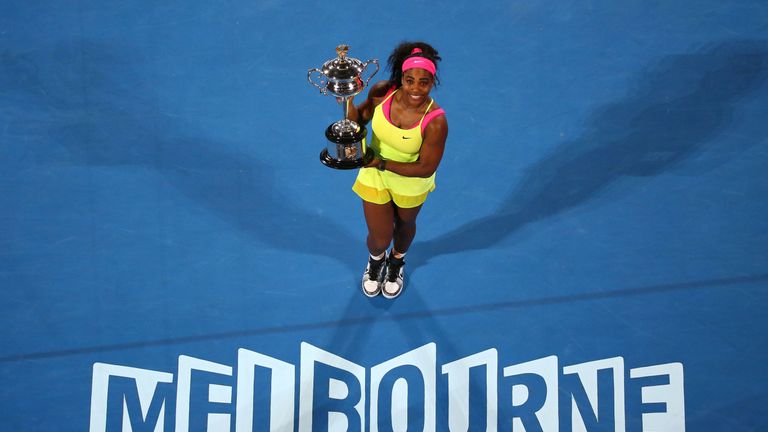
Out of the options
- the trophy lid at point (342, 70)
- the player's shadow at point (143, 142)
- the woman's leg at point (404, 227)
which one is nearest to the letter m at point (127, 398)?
the player's shadow at point (143, 142)

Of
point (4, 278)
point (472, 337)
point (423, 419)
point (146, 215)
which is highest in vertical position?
point (146, 215)

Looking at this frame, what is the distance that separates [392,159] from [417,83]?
0.50 m

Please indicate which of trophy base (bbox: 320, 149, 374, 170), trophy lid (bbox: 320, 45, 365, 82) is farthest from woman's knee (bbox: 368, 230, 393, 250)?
trophy lid (bbox: 320, 45, 365, 82)

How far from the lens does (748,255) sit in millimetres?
5512

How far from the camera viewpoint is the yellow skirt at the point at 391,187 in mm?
4547

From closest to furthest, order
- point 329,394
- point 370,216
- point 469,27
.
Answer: point 370,216
point 329,394
point 469,27

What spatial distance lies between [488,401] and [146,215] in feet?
8.53

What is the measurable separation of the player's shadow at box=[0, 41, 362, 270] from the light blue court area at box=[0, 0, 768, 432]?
0.02 metres

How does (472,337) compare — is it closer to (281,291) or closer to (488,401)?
(488,401)

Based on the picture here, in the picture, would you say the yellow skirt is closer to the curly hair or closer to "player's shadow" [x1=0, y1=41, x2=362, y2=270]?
the curly hair

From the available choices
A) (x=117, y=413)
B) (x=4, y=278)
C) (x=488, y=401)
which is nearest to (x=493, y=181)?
(x=488, y=401)

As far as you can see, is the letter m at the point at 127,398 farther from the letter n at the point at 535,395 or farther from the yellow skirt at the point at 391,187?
the letter n at the point at 535,395

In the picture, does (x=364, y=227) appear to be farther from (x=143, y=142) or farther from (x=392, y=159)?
(x=143, y=142)

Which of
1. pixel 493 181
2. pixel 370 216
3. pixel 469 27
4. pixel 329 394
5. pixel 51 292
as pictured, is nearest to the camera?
pixel 370 216
